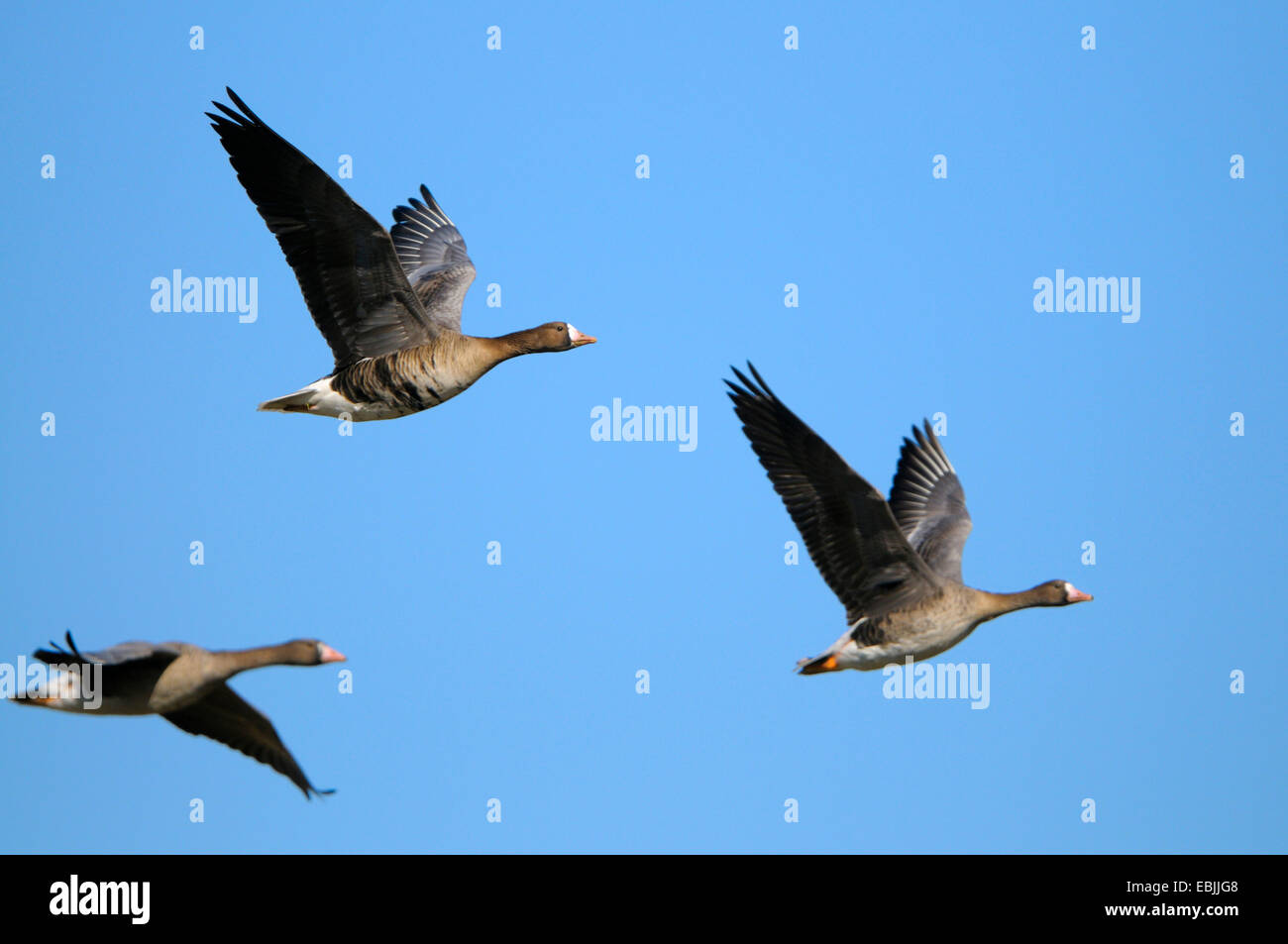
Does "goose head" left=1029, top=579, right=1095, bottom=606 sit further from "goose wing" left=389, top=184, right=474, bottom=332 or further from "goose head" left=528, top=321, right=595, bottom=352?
"goose wing" left=389, top=184, right=474, bottom=332

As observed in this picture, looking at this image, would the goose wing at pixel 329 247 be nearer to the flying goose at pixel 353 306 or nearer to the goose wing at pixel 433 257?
the flying goose at pixel 353 306

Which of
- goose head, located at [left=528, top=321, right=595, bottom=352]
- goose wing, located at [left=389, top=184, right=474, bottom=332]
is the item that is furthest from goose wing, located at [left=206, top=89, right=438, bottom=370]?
goose wing, located at [left=389, top=184, right=474, bottom=332]

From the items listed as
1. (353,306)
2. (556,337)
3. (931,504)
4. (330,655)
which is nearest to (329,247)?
(353,306)

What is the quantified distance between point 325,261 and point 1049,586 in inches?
310

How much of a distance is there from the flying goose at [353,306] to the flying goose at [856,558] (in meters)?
3.08

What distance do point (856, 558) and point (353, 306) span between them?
5.57 metres

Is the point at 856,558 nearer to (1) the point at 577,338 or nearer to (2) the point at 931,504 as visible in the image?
(2) the point at 931,504

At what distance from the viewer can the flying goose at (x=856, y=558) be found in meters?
13.5

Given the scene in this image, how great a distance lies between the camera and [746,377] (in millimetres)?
13914

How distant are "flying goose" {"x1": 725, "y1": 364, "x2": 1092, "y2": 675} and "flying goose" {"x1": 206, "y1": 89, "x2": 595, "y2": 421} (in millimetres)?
3083

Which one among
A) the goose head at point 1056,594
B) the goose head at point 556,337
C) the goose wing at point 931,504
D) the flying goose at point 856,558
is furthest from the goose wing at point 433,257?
the goose head at point 1056,594

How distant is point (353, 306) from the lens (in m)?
15.1
